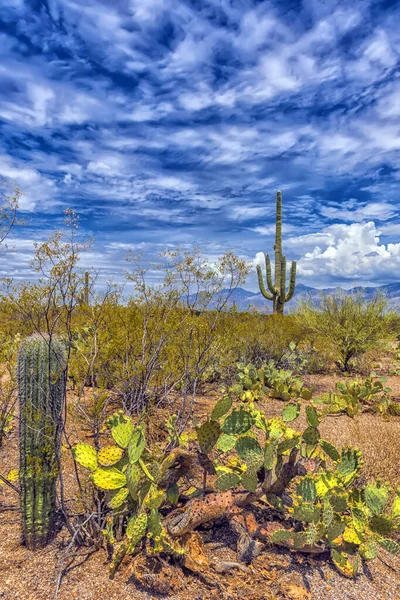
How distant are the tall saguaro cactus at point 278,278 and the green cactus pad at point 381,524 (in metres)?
16.8

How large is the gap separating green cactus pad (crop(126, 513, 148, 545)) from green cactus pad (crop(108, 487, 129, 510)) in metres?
0.17

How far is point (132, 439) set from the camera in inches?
126

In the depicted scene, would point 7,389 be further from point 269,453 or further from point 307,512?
point 307,512

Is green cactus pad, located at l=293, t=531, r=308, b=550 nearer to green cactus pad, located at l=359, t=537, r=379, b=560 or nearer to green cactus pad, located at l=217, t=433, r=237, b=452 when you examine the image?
green cactus pad, located at l=359, t=537, r=379, b=560

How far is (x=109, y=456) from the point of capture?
11.5 feet

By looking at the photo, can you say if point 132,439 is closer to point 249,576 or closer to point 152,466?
point 152,466

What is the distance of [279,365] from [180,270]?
6100 mm

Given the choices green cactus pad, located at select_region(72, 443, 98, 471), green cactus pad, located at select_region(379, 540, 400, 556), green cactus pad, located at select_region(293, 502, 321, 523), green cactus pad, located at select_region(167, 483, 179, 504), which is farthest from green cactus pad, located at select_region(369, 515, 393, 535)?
green cactus pad, located at select_region(72, 443, 98, 471)

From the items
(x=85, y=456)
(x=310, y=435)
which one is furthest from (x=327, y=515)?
(x=85, y=456)

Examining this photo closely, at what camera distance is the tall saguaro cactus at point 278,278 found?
2053 centimetres

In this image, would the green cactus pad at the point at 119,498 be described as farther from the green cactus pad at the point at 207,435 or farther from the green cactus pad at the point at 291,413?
the green cactus pad at the point at 291,413

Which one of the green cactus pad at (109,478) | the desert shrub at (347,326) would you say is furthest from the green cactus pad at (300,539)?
the desert shrub at (347,326)

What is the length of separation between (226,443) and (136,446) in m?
0.84

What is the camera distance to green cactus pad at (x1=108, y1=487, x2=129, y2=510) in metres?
3.16
